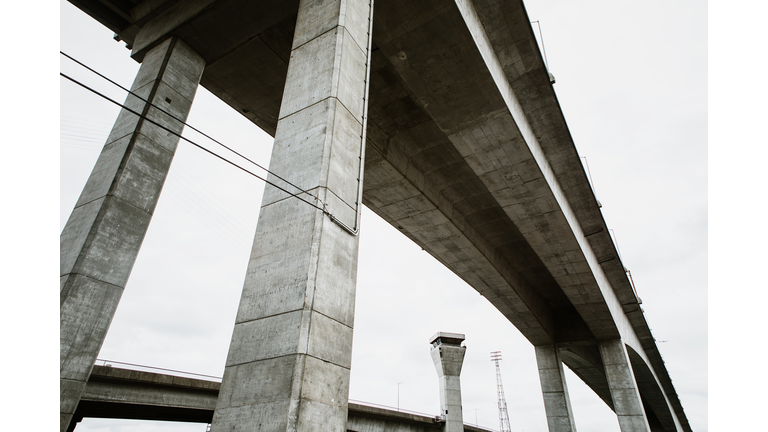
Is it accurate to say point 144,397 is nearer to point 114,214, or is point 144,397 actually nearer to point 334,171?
point 114,214

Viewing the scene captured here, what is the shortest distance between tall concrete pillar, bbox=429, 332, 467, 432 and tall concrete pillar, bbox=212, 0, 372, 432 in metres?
18.6

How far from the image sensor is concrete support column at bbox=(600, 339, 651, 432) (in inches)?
903

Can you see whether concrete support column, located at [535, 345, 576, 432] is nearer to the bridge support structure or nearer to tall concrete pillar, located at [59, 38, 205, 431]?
the bridge support structure

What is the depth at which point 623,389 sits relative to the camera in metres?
23.9

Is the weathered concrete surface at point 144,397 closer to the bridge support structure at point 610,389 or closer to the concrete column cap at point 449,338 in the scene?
the concrete column cap at point 449,338

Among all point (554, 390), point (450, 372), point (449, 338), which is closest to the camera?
point (450, 372)

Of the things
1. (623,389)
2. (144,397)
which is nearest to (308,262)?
(144,397)

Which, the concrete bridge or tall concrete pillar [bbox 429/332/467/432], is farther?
tall concrete pillar [bbox 429/332/467/432]

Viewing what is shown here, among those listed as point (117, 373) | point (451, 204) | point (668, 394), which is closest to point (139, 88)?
point (117, 373)

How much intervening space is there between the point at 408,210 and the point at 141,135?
1094 centimetres

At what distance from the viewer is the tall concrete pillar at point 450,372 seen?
22016 millimetres

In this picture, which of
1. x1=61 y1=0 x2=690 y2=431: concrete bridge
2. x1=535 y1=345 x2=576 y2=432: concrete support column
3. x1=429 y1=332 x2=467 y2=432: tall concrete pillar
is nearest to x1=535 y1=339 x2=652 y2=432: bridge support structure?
x1=535 y1=345 x2=576 y2=432: concrete support column

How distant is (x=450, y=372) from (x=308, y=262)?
65.0ft

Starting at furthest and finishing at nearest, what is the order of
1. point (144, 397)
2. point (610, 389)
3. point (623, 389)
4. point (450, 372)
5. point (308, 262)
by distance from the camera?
point (610, 389)
point (623, 389)
point (450, 372)
point (144, 397)
point (308, 262)
